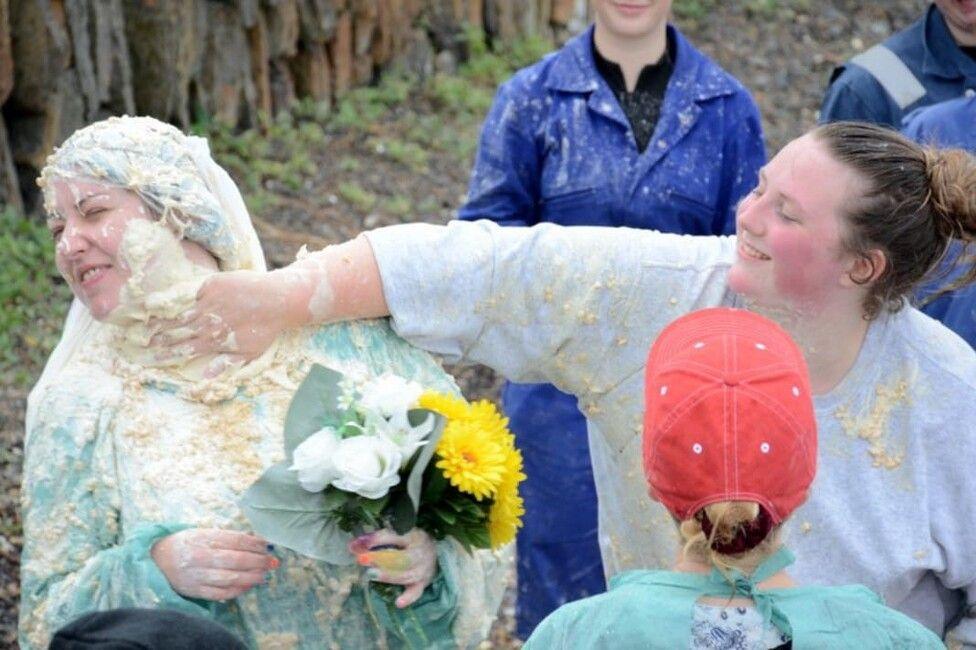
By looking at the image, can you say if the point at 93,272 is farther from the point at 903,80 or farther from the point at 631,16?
the point at 903,80

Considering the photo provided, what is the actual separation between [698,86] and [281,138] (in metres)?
3.82

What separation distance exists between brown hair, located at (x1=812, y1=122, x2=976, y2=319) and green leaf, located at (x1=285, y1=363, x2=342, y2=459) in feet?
3.68

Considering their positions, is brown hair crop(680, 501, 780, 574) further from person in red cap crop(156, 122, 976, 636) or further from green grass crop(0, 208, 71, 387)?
green grass crop(0, 208, 71, 387)

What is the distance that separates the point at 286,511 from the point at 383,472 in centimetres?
23

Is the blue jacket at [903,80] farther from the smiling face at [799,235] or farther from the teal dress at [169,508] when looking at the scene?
the teal dress at [169,508]

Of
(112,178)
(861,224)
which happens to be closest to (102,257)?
(112,178)

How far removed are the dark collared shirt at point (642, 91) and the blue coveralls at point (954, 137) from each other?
30.2 inches

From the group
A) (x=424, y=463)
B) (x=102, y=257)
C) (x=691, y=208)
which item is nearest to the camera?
(x=424, y=463)

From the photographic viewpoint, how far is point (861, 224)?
3.41 meters

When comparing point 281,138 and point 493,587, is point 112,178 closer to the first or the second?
point 493,587

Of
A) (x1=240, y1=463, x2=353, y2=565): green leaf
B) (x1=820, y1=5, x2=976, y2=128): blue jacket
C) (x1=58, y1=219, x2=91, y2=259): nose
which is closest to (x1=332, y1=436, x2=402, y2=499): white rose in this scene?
(x1=240, y1=463, x2=353, y2=565): green leaf

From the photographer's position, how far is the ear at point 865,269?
3438mm

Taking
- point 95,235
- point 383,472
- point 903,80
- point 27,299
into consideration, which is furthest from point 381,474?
point 27,299

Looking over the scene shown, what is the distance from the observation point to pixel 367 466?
3107 millimetres
